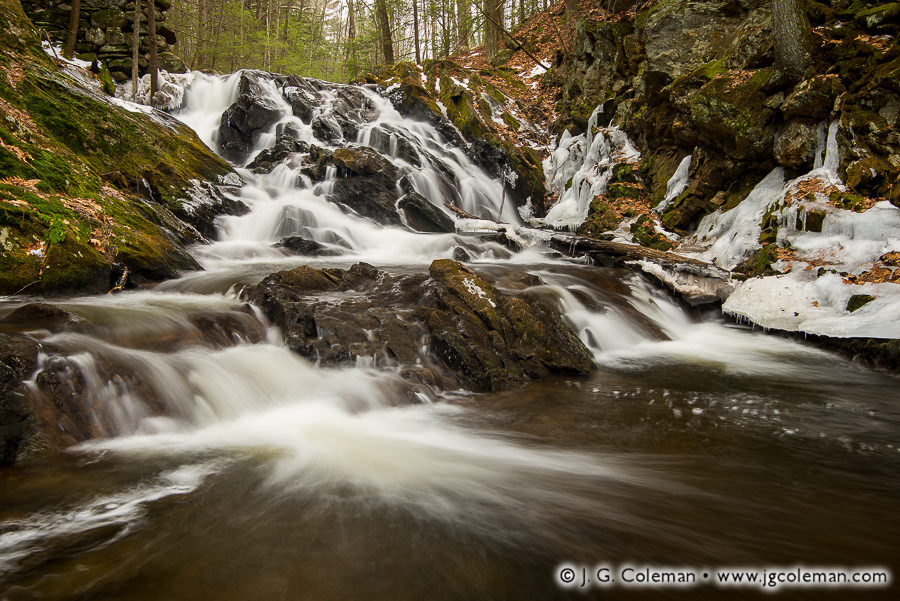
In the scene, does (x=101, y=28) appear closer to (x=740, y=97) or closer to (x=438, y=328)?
(x=438, y=328)

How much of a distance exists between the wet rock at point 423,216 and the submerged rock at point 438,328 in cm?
602

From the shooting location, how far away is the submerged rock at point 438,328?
516cm

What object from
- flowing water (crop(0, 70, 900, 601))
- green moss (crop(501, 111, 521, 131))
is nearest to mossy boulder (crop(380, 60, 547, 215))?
green moss (crop(501, 111, 521, 131))

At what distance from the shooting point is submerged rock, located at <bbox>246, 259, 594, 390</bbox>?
16.9ft

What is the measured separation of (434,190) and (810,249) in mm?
10021

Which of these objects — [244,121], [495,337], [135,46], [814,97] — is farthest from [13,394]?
[135,46]

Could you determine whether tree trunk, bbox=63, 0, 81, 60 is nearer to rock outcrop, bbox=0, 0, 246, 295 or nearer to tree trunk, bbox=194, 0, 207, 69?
rock outcrop, bbox=0, 0, 246, 295

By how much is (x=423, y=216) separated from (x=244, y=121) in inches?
296

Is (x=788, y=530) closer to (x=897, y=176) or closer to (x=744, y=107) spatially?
(x=897, y=176)

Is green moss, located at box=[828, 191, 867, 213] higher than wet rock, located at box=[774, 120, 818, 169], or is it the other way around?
wet rock, located at box=[774, 120, 818, 169]

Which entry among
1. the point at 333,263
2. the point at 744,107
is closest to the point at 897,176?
the point at 744,107

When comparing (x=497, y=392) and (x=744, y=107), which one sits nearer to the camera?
(x=497, y=392)

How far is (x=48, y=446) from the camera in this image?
3021 millimetres

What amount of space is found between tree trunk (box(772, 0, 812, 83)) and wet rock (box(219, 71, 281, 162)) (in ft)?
46.4
